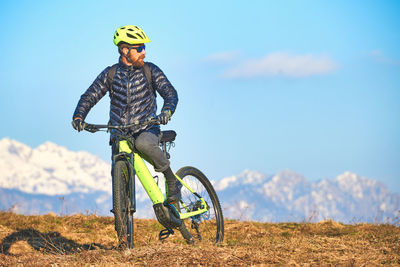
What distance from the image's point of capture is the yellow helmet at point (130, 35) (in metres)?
8.68

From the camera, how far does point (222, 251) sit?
7.67 m

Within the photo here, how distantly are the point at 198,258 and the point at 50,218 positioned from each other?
8261 mm

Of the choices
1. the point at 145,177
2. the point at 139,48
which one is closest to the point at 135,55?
the point at 139,48

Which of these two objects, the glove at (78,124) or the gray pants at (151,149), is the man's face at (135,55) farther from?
the glove at (78,124)

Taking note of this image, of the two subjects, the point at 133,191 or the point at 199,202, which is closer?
the point at 133,191

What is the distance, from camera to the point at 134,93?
8.69m

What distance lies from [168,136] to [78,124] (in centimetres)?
157

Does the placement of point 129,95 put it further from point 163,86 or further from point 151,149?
point 151,149

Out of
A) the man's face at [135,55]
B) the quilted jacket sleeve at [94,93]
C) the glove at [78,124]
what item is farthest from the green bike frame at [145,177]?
the man's face at [135,55]

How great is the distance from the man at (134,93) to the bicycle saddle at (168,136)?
199 mm

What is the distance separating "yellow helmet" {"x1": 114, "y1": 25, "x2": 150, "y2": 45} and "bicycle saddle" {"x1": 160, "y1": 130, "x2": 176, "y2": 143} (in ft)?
4.97

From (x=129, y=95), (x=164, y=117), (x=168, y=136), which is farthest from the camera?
(x=168, y=136)

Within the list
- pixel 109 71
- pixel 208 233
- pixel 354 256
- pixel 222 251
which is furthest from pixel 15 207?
pixel 354 256

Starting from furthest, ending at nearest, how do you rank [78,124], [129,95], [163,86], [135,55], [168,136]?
1. [168,136]
2. [163,86]
3. [135,55]
4. [129,95]
5. [78,124]
